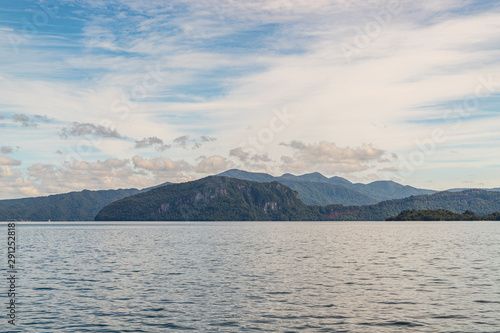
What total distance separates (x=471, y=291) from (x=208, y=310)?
3029 centimetres

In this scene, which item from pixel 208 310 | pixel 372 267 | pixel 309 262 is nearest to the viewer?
pixel 208 310

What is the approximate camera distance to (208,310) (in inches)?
1613

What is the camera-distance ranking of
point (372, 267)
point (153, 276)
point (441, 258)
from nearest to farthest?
1. point (153, 276)
2. point (372, 267)
3. point (441, 258)

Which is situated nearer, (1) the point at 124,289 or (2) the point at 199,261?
(1) the point at 124,289

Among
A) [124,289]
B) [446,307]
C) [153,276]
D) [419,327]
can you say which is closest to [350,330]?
[419,327]

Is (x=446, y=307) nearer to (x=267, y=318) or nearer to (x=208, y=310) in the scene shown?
(x=267, y=318)

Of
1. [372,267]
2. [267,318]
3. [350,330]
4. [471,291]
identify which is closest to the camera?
[350,330]

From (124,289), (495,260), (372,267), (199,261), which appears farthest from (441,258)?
(124,289)

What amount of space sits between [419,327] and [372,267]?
38679mm

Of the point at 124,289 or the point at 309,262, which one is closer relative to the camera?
the point at 124,289

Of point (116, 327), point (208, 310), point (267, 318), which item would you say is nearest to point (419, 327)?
point (267, 318)

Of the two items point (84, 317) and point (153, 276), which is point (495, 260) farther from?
point (84, 317)

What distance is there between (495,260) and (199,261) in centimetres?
5620

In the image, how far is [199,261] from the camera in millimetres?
83312
